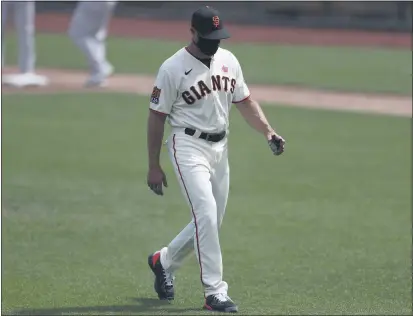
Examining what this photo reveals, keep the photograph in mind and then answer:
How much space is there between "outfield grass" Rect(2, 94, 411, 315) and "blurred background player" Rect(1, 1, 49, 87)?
6.50 feet

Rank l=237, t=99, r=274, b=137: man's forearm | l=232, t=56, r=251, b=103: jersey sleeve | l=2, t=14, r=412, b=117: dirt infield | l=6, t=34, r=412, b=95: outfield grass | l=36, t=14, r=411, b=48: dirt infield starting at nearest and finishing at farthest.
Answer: l=232, t=56, r=251, b=103: jersey sleeve
l=237, t=99, r=274, b=137: man's forearm
l=2, t=14, r=412, b=117: dirt infield
l=6, t=34, r=412, b=95: outfield grass
l=36, t=14, r=411, b=48: dirt infield

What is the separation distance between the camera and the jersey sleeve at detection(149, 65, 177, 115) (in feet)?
21.1

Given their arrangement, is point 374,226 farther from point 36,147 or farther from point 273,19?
point 273,19

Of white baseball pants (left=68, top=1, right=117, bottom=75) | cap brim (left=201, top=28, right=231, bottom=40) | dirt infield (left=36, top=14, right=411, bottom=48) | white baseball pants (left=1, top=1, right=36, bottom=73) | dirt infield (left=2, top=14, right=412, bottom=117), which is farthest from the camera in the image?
dirt infield (left=36, top=14, right=411, bottom=48)

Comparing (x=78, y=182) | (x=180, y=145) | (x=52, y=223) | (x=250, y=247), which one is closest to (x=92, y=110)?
(x=78, y=182)

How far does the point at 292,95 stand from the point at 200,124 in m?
12.5

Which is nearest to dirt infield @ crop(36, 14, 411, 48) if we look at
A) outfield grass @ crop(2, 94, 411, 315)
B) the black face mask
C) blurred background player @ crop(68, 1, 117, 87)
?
blurred background player @ crop(68, 1, 117, 87)

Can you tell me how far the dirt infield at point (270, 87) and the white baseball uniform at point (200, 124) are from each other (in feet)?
34.9

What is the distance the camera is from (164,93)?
643 centimetres

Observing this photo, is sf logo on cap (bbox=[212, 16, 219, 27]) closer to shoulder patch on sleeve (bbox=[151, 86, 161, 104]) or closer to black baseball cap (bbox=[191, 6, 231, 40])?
black baseball cap (bbox=[191, 6, 231, 40])

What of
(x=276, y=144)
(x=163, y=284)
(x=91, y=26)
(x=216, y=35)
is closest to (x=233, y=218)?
(x=163, y=284)

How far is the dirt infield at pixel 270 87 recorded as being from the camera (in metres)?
18.0

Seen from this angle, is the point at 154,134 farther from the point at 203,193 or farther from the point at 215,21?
the point at 215,21

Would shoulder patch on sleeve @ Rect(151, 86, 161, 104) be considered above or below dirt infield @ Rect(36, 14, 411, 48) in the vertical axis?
above
